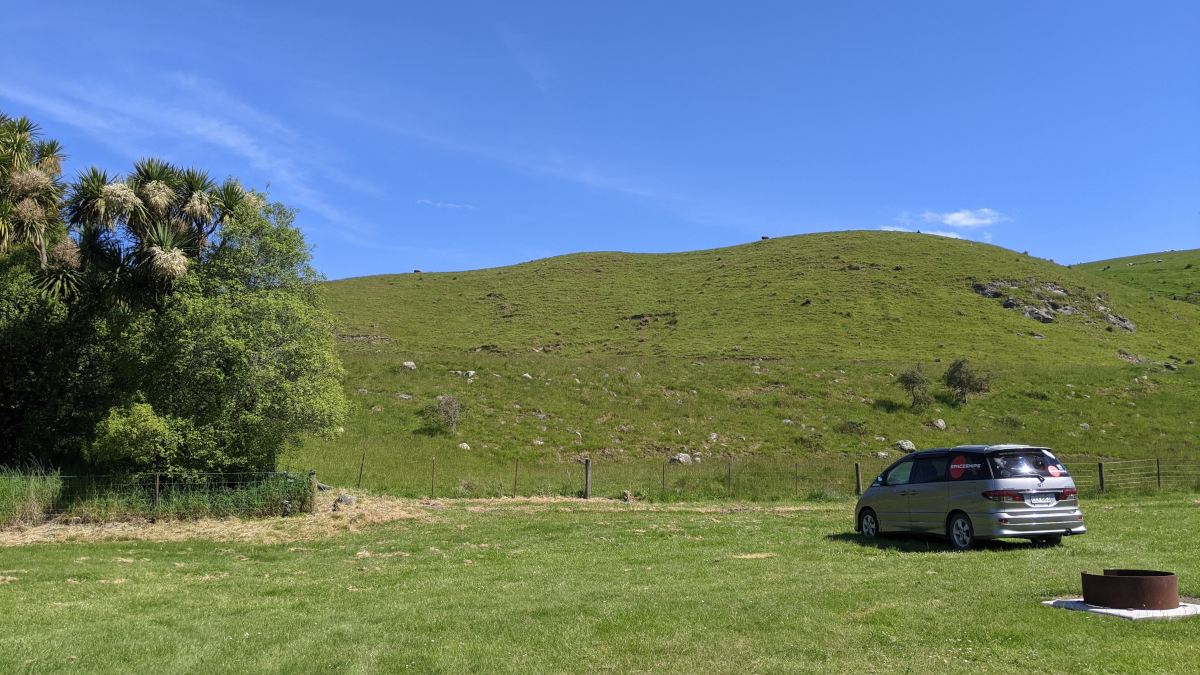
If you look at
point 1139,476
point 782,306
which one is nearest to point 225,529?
point 1139,476

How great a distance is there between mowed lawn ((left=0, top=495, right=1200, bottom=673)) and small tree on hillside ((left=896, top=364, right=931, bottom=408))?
26.7 metres

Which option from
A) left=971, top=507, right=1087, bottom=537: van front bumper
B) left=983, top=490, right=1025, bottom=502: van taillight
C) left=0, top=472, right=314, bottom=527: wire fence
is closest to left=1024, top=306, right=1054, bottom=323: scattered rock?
left=971, top=507, right=1087, bottom=537: van front bumper

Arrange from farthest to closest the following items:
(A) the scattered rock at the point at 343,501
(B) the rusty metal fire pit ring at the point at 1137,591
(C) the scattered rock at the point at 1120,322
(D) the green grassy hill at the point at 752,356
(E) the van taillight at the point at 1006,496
→ (C) the scattered rock at the point at 1120,322 → (D) the green grassy hill at the point at 752,356 → (A) the scattered rock at the point at 343,501 → (E) the van taillight at the point at 1006,496 → (B) the rusty metal fire pit ring at the point at 1137,591

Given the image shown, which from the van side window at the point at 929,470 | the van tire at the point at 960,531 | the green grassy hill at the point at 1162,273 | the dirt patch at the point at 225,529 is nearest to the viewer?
the van tire at the point at 960,531

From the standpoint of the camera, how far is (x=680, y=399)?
44.1m

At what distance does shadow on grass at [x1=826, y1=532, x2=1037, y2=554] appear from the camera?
1402 centimetres

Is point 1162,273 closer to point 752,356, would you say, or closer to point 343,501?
point 752,356

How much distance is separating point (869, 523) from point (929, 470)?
198 cm

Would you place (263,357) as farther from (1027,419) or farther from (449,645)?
(1027,419)

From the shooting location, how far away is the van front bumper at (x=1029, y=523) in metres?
13.2

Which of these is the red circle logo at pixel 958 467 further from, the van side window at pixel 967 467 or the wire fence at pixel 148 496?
the wire fence at pixel 148 496

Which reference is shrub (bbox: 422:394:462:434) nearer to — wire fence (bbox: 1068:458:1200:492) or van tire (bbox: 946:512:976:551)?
wire fence (bbox: 1068:458:1200:492)

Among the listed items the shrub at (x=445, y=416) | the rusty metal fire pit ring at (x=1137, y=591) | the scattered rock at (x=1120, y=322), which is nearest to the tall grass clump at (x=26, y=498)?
the shrub at (x=445, y=416)

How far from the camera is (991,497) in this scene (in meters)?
13.4
